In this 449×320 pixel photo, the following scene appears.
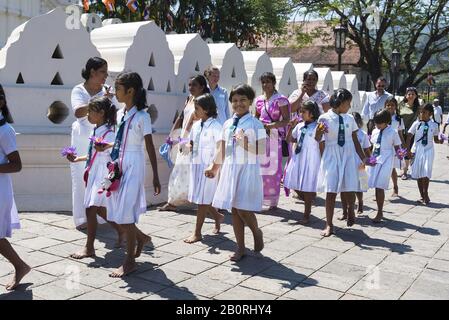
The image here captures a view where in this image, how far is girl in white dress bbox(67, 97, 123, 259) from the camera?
420 centimetres

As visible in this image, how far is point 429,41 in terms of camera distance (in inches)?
998

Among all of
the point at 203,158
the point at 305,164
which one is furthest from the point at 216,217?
the point at 305,164

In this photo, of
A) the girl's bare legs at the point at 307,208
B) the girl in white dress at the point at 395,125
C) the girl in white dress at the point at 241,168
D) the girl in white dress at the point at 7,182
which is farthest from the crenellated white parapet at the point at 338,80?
the girl in white dress at the point at 7,182

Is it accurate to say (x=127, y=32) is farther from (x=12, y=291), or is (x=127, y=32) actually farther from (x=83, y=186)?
(x=12, y=291)

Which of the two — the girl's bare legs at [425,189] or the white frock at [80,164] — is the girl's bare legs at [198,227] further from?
the girl's bare legs at [425,189]

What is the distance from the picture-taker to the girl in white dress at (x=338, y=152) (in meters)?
5.36

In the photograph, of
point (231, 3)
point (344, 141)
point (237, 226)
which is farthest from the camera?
point (231, 3)

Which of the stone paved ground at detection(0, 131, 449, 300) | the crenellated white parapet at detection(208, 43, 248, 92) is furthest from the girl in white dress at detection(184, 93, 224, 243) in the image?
the crenellated white parapet at detection(208, 43, 248, 92)

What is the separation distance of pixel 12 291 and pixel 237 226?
183cm

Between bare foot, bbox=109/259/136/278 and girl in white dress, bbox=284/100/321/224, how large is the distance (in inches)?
105

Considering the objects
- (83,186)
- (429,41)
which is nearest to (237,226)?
(83,186)

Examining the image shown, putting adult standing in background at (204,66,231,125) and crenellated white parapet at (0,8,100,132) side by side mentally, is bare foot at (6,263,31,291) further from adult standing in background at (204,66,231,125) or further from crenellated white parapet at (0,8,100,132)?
adult standing in background at (204,66,231,125)

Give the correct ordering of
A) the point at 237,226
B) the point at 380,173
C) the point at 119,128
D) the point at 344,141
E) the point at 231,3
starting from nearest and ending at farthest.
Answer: the point at 119,128 < the point at 237,226 < the point at 344,141 < the point at 380,173 < the point at 231,3

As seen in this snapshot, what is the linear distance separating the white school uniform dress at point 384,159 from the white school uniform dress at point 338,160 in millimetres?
1102
